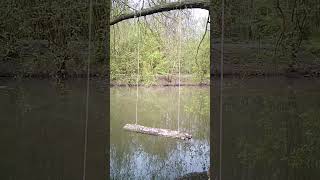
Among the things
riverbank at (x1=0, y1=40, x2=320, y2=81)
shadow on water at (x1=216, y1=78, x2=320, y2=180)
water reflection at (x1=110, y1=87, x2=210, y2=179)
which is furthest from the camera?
riverbank at (x1=0, y1=40, x2=320, y2=81)

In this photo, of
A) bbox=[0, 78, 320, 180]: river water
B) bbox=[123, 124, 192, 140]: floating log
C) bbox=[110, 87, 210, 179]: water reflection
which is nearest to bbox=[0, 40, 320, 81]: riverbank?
bbox=[0, 78, 320, 180]: river water

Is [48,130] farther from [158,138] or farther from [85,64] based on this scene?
[85,64]

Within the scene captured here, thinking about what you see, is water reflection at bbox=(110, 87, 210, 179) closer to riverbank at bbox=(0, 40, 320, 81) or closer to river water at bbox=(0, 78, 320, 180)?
river water at bbox=(0, 78, 320, 180)

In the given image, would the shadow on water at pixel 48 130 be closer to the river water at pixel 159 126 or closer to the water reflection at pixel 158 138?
the river water at pixel 159 126

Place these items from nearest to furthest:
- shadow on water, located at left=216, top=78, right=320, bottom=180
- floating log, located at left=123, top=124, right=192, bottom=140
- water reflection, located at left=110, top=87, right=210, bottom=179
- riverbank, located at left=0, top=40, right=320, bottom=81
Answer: shadow on water, located at left=216, top=78, right=320, bottom=180 < water reflection, located at left=110, top=87, right=210, bottom=179 < floating log, located at left=123, top=124, right=192, bottom=140 < riverbank, located at left=0, top=40, right=320, bottom=81

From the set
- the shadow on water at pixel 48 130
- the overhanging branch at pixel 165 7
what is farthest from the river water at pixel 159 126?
the overhanging branch at pixel 165 7

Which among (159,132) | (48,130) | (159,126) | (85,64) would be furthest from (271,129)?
(85,64)

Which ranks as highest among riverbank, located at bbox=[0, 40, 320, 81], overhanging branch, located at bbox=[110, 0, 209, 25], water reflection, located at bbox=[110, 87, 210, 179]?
overhanging branch, located at bbox=[110, 0, 209, 25]

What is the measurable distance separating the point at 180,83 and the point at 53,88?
1541 mm

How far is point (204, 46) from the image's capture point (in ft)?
18.2

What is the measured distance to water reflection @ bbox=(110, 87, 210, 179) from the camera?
2.85 metres

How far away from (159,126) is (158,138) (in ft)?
1.47

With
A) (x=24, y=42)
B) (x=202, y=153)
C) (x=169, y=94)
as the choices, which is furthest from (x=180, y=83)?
(x=202, y=153)

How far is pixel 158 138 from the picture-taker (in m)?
3.63
